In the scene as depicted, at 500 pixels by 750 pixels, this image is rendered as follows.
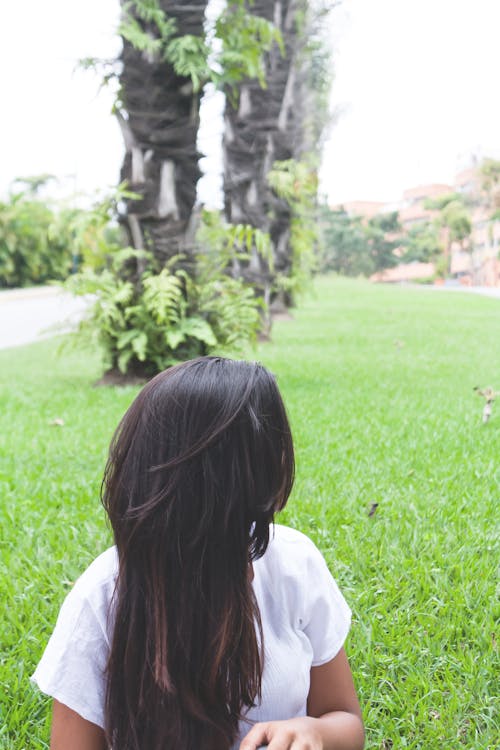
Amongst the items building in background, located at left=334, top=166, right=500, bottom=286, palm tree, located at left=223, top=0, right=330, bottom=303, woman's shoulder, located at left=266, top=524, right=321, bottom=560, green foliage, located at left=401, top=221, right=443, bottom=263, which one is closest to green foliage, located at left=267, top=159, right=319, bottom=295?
palm tree, located at left=223, top=0, right=330, bottom=303

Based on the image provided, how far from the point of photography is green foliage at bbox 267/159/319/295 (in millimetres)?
11383

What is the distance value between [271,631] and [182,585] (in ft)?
0.73

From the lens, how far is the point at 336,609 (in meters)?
1.46

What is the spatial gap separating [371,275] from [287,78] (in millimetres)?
44255

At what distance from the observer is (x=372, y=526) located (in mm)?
3100

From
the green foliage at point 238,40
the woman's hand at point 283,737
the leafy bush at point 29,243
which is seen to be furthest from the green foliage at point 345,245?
the woman's hand at point 283,737

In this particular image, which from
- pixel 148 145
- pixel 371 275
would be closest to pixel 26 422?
pixel 148 145

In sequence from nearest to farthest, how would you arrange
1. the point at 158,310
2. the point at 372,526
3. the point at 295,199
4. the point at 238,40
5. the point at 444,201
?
1. the point at 372,526
2. the point at 158,310
3. the point at 238,40
4. the point at 295,199
5. the point at 444,201

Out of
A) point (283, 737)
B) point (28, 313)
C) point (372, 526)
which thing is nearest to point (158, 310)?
point (372, 526)

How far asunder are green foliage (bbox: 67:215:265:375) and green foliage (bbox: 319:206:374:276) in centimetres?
4368

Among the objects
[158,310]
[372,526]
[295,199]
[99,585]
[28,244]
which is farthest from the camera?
[28,244]

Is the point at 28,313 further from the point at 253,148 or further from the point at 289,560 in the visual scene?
the point at 289,560

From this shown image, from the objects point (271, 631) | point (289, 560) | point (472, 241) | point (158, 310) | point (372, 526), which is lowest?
point (372, 526)

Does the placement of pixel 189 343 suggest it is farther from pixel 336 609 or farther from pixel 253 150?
pixel 336 609
